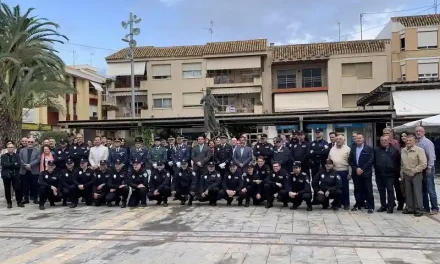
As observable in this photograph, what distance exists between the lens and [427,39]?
38.6 metres

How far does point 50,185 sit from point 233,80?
3348 cm

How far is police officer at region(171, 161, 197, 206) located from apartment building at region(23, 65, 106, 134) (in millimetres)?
28366

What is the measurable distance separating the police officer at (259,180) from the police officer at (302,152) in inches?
39.4

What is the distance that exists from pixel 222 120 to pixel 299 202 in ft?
44.1

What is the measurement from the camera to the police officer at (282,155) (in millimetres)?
11688

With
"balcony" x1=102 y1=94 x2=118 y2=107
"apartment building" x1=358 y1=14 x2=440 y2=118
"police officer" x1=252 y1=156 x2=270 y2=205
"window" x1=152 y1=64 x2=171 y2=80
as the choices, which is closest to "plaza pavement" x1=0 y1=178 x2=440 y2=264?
"police officer" x1=252 y1=156 x2=270 y2=205

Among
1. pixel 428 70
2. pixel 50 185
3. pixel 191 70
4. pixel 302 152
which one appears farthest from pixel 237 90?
pixel 50 185

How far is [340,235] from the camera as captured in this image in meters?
7.60

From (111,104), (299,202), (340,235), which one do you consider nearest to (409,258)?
(340,235)

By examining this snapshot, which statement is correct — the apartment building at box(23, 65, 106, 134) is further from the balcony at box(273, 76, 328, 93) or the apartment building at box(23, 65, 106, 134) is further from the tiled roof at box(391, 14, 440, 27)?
the tiled roof at box(391, 14, 440, 27)

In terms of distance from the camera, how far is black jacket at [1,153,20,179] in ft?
37.8

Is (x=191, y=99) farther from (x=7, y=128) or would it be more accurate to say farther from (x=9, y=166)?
(x=9, y=166)

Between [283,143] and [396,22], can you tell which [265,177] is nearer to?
[283,143]

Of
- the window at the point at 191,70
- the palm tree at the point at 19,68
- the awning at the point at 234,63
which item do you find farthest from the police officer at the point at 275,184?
the window at the point at 191,70
